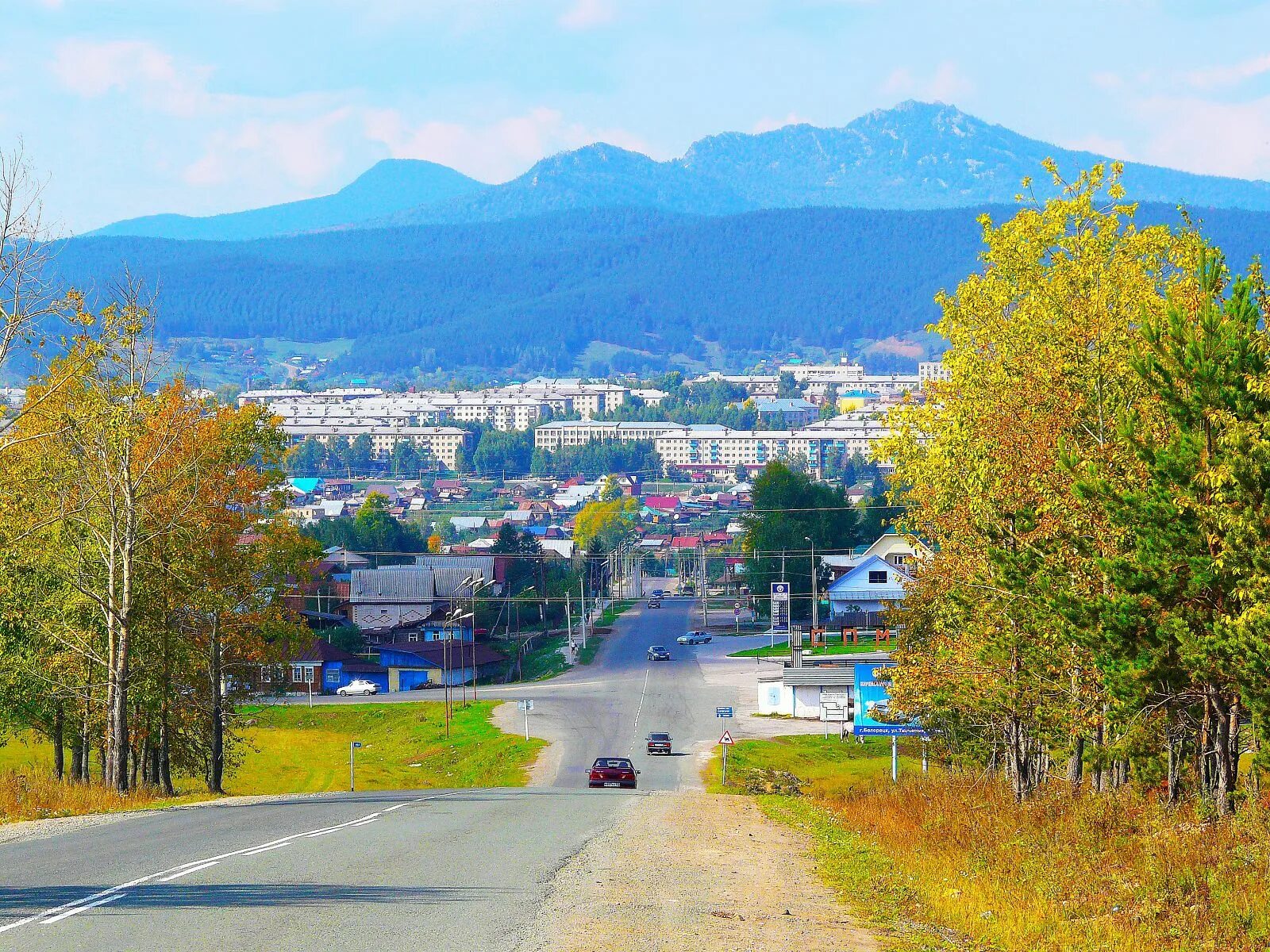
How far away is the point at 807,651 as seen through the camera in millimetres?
95875

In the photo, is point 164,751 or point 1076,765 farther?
point 164,751

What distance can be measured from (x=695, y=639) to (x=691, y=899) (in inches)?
3840

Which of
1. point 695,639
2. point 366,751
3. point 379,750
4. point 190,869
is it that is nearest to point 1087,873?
Answer: point 190,869

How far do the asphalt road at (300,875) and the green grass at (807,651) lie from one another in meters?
64.4

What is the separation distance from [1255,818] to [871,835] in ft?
19.5

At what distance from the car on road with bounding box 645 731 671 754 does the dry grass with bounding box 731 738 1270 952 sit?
37.8 meters

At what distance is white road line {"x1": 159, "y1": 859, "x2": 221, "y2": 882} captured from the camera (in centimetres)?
1432

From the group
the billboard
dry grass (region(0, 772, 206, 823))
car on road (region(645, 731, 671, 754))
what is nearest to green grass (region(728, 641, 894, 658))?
the billboard

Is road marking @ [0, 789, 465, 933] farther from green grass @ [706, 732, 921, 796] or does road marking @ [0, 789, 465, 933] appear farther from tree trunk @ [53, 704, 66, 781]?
green grass @ [706, 732, 921, 796]

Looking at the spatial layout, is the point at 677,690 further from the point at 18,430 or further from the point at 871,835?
the point at 871,835

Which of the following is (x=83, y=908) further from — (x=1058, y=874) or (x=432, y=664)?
(x=432, y=664)

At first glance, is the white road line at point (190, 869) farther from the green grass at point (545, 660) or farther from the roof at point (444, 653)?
the roof at point (444, 653)

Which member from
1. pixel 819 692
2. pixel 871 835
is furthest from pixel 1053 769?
pixel 819 692

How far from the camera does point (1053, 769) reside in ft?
110
